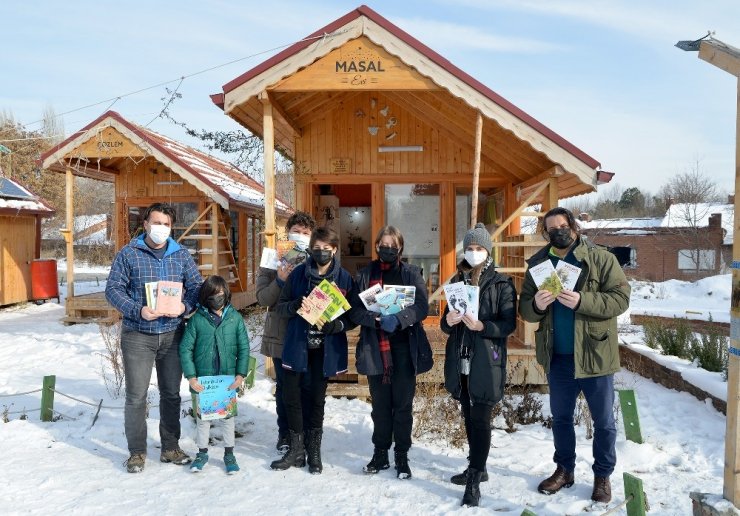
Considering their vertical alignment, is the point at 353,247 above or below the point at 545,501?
above

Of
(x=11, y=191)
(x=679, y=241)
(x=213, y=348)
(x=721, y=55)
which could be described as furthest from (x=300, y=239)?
(x=679, y=241)

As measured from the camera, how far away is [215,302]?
4.39 m

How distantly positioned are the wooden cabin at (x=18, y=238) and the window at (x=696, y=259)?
30961mm

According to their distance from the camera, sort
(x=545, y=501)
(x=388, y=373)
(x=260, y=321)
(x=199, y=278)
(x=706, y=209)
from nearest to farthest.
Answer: (x=545, y=501), (x=388, y=373), (x=199, y=278), (x=260, y=321), (x=706, y=209)

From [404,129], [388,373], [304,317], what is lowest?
[388,373]

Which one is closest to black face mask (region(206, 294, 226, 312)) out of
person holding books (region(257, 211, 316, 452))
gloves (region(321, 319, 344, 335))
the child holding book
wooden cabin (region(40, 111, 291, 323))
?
the child holding book

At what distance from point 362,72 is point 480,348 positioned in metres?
3.90

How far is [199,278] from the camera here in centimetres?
475

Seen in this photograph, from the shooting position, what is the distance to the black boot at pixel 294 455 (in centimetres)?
453

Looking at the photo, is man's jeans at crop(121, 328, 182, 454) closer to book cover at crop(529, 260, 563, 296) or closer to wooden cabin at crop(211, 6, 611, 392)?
wooden cabin at crop(211, 6, 611, 392)

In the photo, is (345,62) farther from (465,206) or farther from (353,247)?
(353,247)

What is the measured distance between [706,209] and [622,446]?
31.5 metres

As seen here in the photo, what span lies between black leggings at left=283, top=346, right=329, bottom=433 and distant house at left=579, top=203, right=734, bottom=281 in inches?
1144

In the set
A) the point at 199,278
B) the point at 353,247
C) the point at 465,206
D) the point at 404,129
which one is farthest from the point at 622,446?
the point at 353,247
